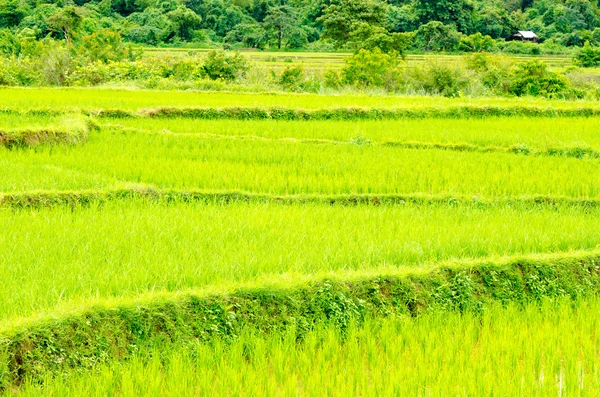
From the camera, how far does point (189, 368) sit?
9.98 ft

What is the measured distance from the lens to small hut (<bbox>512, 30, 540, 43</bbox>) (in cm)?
3403

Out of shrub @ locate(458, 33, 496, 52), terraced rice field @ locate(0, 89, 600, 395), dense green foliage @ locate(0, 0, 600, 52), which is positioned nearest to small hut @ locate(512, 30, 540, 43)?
dense green foliage @ locate(0, 0, 600, 52)

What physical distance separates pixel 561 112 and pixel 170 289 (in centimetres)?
900

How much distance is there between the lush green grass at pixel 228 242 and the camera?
3576 millimetres

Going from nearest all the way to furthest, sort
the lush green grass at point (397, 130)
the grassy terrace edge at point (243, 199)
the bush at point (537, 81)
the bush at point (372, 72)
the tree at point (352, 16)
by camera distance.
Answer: the grassy terrace edge at point (243, 199) < the lush green grass at point (397, 130) < the bush at point (537, 81) < the bush at point (372, 72) < the tree at point (352, 16)

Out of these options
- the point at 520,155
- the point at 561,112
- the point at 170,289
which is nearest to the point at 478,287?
the point at 170,289

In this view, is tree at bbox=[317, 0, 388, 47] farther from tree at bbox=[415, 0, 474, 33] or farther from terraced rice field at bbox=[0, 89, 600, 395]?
terraced rice field at bbox=[0, 89, 600, 395]

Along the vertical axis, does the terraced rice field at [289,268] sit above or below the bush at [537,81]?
above

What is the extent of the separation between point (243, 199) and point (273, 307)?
215cm

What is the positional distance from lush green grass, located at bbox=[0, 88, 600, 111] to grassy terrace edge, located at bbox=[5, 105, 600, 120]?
14cm

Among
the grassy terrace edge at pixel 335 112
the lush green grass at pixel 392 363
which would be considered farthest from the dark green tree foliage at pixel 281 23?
the lush green grass at pixel 392 363

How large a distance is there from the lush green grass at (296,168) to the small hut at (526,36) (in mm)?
28530

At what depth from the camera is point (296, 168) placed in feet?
21.8

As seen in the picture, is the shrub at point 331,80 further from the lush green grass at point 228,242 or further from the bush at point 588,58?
the bush at point 588,58
